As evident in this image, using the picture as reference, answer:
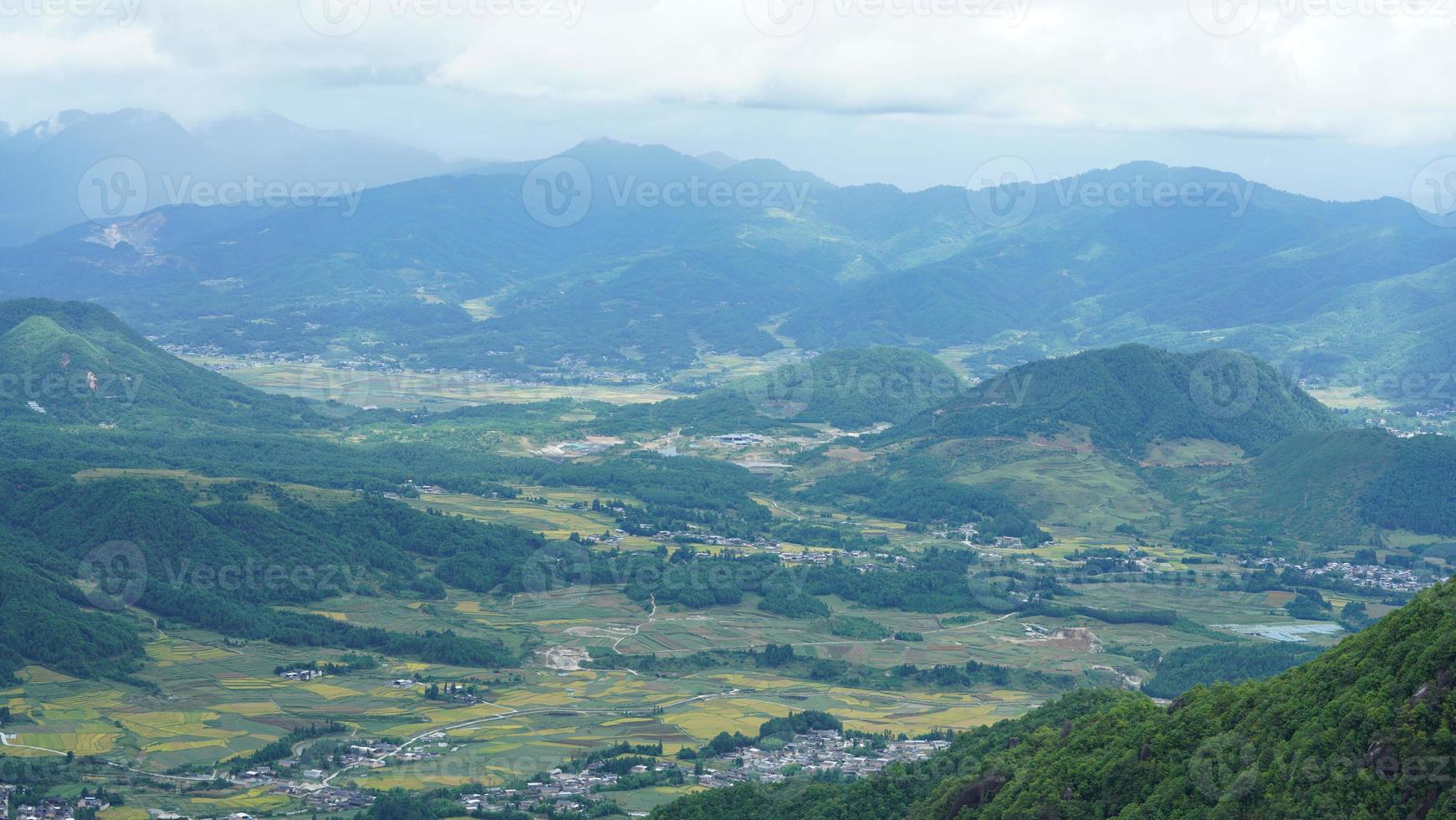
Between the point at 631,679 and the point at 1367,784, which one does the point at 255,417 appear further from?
the point at 1367,784

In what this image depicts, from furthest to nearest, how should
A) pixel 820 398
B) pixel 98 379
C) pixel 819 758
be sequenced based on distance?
pixel 820 398 → pixel 98 379 → pixel 819 758

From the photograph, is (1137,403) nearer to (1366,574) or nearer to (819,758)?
(1366,574)

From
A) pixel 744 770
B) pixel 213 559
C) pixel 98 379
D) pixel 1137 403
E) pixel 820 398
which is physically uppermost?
pixel 1137 403

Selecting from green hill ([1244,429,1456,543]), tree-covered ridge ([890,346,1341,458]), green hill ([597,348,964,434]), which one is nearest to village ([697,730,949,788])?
green hill ([1244,429,1456,543])

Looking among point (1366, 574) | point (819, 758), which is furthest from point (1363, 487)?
point (819, 758)

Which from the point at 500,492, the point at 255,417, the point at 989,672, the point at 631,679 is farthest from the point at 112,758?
the point at 255,417

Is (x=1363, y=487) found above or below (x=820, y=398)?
below

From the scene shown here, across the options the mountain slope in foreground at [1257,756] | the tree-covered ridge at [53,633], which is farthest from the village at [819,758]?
the tree-covered ridge at [53,633]

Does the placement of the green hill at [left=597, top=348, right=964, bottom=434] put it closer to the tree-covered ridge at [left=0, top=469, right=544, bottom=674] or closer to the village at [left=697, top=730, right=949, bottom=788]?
the tree-covered ridge at [left=0, top=469, right=544, bottom=674]
